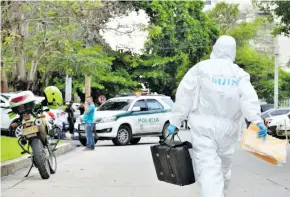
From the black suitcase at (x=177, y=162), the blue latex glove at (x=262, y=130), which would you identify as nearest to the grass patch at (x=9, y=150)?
the black suitcase at (x=177, y=162)

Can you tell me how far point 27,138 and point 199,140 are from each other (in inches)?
182

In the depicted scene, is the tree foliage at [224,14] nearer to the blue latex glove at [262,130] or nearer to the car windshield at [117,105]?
the car windshield at [117,105]

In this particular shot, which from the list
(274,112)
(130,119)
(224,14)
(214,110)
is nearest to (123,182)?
(214,110)

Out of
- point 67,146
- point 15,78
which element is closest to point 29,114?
point 67,146

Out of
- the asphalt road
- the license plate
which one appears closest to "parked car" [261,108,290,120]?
the asphalt road

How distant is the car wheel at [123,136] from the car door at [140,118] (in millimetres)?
312

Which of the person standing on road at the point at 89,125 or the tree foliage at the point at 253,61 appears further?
the tree foliage at the point at 253,61

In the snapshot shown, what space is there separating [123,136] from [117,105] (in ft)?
4.06

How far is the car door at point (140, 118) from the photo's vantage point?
64.2 feet

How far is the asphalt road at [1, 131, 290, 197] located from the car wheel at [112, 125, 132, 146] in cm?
565

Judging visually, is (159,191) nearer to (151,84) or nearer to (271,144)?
(271,144)

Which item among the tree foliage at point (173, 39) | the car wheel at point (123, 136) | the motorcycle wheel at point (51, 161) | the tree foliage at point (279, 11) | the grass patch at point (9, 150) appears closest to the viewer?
the motorcycle wheel at point (51, 161)

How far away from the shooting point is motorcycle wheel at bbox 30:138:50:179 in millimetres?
9602

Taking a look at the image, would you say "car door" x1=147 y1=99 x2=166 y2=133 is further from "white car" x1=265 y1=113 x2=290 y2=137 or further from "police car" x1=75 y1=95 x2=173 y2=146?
"white car" x1=265 y1=113 x2=290 y2=137
